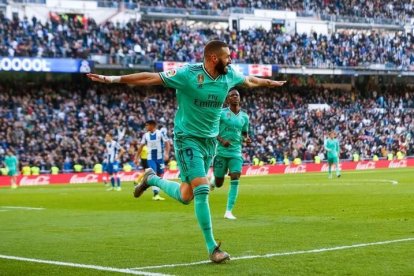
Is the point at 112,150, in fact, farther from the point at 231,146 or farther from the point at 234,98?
the point at 234,98

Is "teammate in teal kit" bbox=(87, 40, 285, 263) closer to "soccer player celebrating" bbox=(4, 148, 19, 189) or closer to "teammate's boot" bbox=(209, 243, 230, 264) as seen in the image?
Result: "teammate's boot" bbox=(209, 243, 230, 264)

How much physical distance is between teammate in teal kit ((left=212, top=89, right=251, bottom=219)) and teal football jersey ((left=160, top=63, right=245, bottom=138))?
18.6 ft

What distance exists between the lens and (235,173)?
15.5 meters

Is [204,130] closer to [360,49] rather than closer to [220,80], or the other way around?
[220,80]

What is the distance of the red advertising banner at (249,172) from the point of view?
39.7 metres

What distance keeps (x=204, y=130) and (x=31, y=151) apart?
34234mm

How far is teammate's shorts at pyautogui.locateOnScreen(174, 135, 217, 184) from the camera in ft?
31.0

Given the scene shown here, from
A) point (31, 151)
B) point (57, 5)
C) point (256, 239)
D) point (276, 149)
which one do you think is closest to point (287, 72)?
point (276, 149)

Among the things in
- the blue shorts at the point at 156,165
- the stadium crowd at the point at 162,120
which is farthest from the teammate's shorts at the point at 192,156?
the stadium crowd at the point at 162,120

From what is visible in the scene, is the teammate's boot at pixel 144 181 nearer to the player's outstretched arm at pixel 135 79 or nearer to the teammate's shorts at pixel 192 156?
the teammate's shorts at pixel 192 156

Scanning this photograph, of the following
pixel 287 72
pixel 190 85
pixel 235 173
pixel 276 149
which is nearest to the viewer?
pixel 190 85

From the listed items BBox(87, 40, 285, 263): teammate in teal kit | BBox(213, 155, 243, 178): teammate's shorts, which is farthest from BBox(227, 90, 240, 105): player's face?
BBox(87, 40, 285, 263): teammate in teal kit

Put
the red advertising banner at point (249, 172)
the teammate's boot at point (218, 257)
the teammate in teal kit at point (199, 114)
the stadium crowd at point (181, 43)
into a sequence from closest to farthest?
the teammate's boot at point (218, 257), the teammate in teal kit at point (199, 114), the red advertising banner at point (249, 172), the stadium crowd at point (181, 43)

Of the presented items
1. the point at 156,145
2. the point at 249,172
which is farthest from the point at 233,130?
the point at 249,172
